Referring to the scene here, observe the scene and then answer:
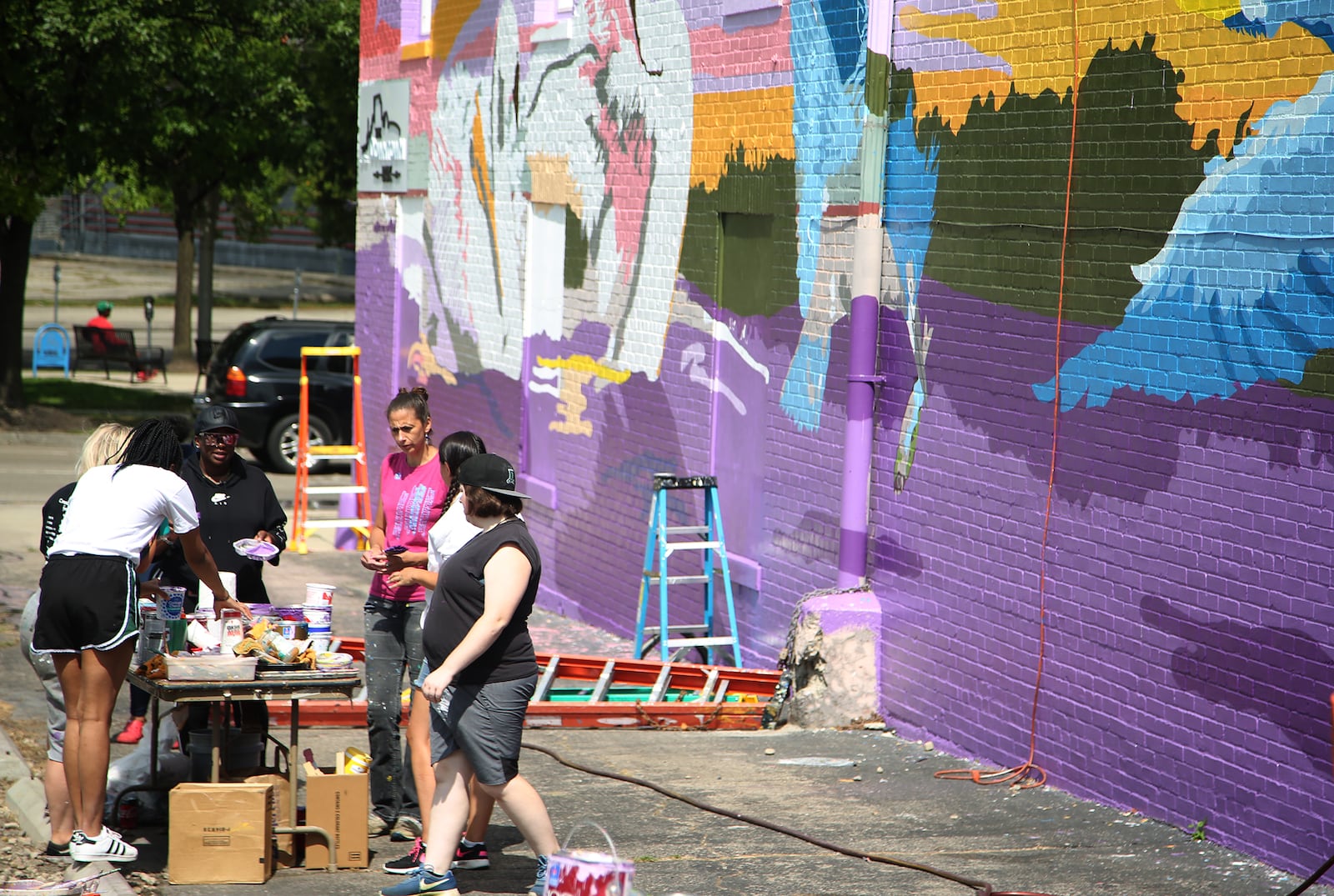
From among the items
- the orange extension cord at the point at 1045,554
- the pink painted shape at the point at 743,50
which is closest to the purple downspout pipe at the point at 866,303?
the pink painted shape at the point at 743,50

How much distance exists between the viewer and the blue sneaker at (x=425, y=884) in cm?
588

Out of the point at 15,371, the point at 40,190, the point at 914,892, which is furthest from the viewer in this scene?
the point at 15,371

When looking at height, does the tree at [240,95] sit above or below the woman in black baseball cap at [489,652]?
above

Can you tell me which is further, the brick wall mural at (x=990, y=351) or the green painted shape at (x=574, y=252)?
the green painted shape at (x=574, y=252)

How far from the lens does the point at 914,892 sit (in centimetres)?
616

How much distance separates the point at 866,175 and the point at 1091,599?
276 cm

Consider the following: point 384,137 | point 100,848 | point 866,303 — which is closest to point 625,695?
point 866,303

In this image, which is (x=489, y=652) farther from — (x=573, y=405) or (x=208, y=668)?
(x=573, y=405)

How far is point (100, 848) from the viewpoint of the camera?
6.32 metres

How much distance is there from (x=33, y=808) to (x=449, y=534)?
2461 mm

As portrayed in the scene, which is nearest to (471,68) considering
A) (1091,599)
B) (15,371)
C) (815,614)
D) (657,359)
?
(657,359)

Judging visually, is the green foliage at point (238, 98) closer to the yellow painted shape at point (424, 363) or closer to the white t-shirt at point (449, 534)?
the yellow painted shape at point (424, 363)

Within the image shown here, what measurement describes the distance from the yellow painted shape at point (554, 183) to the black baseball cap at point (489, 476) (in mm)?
6757

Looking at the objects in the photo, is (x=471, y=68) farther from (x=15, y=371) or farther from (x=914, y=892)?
(x=15, y=371)
